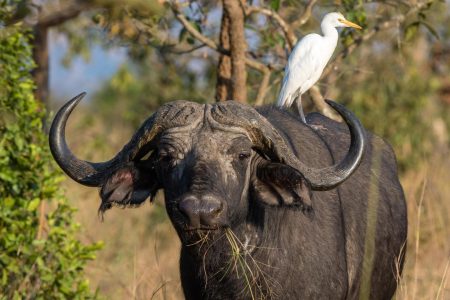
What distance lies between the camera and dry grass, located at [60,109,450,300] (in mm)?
7820

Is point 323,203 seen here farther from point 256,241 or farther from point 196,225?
point 196,225

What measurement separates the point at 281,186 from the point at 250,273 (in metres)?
0.43

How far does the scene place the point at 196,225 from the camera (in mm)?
4258

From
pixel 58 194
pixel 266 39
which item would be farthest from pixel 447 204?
pixel 58 194

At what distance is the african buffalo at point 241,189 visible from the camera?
4605 mm

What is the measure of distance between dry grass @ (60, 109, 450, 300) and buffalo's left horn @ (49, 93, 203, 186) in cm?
217

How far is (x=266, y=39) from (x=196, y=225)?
329 cm

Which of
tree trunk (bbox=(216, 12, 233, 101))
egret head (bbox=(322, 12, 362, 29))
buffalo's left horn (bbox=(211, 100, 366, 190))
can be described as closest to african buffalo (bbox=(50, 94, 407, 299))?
buffalo's left horn (bbox=(211, 100, 366, 190))

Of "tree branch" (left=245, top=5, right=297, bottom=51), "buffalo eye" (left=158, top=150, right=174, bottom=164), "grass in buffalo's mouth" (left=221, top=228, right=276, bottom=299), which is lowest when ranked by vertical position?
"tree branch" (left=245, top=5, right=297, bottom=51)

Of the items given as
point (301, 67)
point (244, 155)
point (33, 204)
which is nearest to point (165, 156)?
point (244, 155)

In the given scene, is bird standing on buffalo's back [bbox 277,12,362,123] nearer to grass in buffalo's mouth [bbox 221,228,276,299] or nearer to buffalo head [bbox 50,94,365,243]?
buffalo head [bbox 50,94,365,243]

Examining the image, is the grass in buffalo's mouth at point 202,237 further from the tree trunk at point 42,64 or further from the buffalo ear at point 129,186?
the tree trunk at point 42,64

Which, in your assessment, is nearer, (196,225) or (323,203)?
(196,225)

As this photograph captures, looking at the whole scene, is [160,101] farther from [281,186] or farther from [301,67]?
[281,186]
